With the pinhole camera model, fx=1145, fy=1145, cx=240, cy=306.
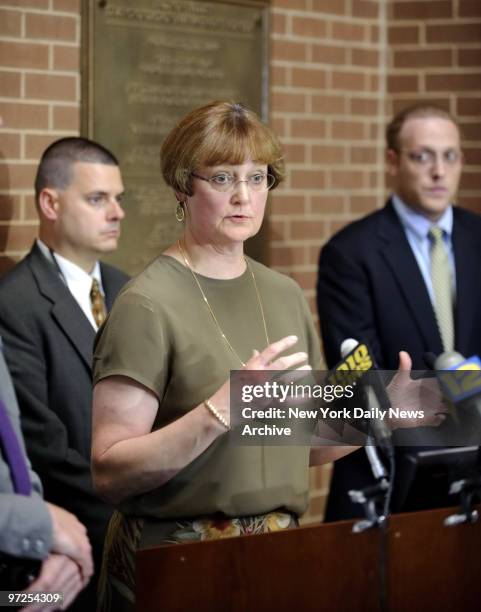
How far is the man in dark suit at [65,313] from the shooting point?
3379 millimetres

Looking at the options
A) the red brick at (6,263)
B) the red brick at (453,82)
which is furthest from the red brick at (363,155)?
the red brick at (6,263)

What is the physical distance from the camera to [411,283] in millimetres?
3941

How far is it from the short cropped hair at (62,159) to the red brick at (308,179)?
1.19 metres

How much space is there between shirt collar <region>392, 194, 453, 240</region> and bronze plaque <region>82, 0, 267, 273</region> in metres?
0.84

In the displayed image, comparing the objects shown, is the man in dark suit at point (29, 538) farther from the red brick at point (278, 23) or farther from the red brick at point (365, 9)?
the red brick at point (365, 9)

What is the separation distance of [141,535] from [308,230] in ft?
8.19

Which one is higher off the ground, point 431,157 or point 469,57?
point 469,57

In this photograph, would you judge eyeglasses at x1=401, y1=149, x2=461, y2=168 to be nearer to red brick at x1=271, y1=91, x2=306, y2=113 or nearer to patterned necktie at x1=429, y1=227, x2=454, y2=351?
patterned necktie at x1=429, y1=227, x2=454, y2=351

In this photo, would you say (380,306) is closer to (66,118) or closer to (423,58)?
(66,118)

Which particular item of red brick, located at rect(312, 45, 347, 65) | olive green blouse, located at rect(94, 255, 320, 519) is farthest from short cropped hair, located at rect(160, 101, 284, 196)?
red brick, located at rect(312, 45, 347, 65)

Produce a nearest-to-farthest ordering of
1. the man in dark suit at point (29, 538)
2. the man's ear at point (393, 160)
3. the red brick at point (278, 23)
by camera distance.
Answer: the man in dark suit at point (29, 538), the man's ear at point (393, 160), the red brick at point (278, 23)

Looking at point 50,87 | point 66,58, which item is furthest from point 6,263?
point 66,58

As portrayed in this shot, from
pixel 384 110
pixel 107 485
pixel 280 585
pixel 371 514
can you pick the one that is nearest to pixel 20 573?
pixel 107 485

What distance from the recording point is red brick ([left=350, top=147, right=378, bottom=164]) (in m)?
4.98
